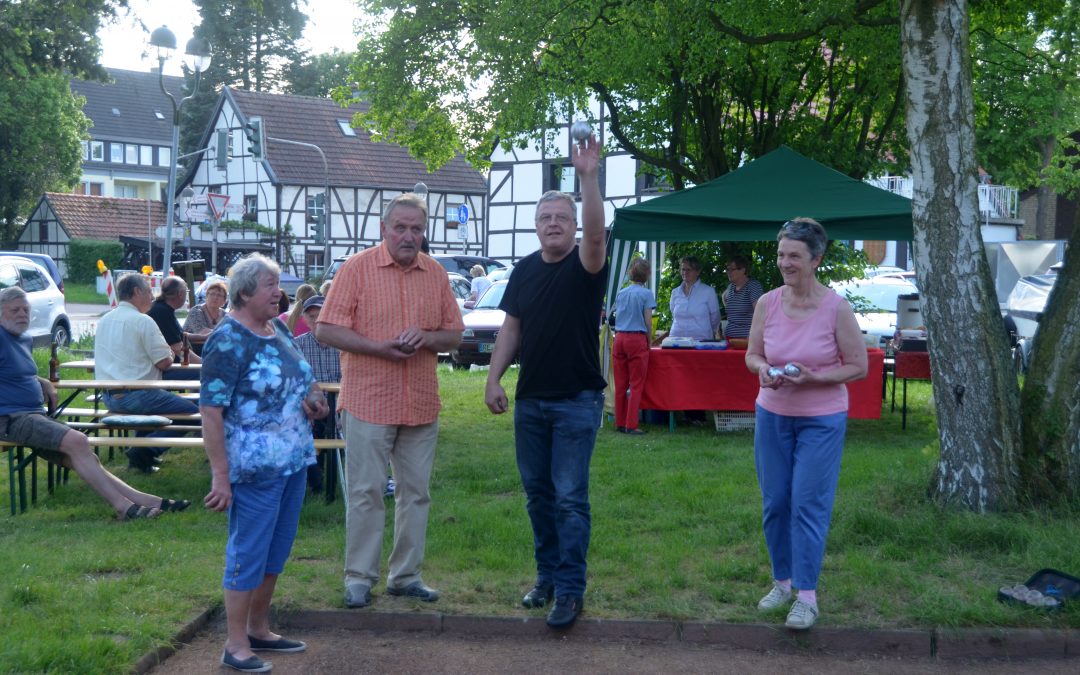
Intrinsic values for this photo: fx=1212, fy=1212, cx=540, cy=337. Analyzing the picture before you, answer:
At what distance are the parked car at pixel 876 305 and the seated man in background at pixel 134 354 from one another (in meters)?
9.13

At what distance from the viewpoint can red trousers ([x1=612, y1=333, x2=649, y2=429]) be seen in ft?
40.5

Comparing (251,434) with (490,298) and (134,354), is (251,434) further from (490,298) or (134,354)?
(490,298)

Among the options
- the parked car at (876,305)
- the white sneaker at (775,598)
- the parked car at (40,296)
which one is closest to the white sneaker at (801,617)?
the white sneaker at (775,598)

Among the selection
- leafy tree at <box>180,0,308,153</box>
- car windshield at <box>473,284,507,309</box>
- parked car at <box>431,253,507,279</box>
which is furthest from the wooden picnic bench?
leafy tree at <box>180,0,308,153</box>

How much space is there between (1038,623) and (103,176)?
99949 mm

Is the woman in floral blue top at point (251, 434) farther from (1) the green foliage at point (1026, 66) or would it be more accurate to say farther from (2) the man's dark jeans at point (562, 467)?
(1) the green foliage at point (1026, 66)

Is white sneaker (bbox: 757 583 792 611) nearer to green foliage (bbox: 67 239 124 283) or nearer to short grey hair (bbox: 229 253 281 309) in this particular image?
short grey hair (bbox: 229 253 281 309)

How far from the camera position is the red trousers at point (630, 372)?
40.5ft

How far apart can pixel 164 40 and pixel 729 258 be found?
323 inches

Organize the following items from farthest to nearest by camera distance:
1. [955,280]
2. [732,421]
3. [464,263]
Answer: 1. [464,263]
2. [732,421]
3. [955,280]

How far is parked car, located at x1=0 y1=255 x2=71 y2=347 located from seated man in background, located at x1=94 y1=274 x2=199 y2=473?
12341 millimetres

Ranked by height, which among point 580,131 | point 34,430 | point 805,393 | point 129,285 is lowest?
point 34,430

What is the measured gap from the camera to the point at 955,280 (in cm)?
729

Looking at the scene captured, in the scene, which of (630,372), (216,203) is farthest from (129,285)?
(216,203)
